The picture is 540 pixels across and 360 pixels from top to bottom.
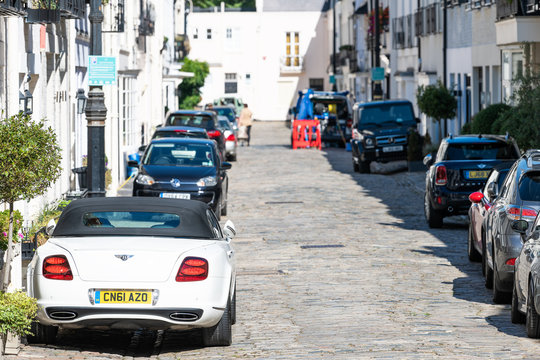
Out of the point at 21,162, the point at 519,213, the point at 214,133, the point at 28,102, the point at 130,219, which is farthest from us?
the point at 214,133

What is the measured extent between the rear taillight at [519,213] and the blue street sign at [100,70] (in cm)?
775

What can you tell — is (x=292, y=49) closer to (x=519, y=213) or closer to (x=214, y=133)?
(x=214, y=133)

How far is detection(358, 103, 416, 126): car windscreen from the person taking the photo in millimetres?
37938

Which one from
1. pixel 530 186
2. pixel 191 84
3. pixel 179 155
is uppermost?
pixel 191 84

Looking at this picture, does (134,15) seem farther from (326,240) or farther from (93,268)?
(93,268)

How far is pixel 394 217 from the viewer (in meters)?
24.3

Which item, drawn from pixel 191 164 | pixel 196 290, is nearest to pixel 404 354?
pixel 196 290

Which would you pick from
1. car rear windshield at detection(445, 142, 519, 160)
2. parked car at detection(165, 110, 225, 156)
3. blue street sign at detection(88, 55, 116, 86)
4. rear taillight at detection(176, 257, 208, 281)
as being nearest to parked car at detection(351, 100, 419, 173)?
parked car at detection(165, 110, 225, 156)

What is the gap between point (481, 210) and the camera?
52.4ft

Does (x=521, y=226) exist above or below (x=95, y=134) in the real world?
below

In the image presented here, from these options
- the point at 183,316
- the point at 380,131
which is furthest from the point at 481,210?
the point at 380,131

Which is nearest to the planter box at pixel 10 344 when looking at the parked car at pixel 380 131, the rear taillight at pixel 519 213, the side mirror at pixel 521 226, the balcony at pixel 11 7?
the balcony at pixel 11 7

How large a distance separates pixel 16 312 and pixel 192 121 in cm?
2901

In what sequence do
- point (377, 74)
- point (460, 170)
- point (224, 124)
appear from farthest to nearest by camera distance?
point (377, 74), point (224, 124), point (460, 170)
